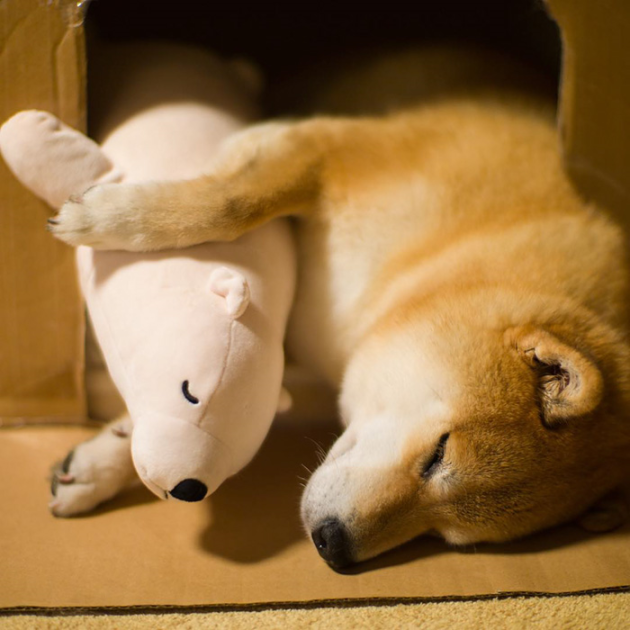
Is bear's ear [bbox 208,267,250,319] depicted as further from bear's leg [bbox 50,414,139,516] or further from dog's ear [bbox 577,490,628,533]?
dog's ear [bbox 577,490,628,533]

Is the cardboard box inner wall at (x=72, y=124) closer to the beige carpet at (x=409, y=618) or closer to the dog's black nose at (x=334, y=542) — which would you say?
the beige carpet at (x=409, y=618)

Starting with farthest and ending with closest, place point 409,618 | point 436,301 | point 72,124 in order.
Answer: point 72,124 < point 436,301 < point 409,618

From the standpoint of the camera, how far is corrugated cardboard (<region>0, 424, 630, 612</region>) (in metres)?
1.30

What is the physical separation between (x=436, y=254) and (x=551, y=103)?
800 millimetres

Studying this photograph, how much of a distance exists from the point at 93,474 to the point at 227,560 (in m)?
0.36

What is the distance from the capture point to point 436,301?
150 cm

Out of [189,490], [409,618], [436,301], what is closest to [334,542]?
[409,618]

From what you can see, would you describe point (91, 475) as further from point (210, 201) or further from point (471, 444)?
point (471, 444)

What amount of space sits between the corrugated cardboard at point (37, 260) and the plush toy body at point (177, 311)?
8cm

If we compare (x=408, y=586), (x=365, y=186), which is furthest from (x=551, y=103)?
(x=408, y=586)

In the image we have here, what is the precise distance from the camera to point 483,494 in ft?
4.41

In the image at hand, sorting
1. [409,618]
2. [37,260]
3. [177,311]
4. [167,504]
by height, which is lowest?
[167,504]

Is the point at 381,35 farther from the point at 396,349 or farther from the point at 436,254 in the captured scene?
the point at 396,349

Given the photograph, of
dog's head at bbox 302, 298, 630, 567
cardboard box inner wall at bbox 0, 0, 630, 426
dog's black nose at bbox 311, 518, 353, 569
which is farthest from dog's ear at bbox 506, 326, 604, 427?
cardboard box inner wall at bbox 0, 0, 630, 426
